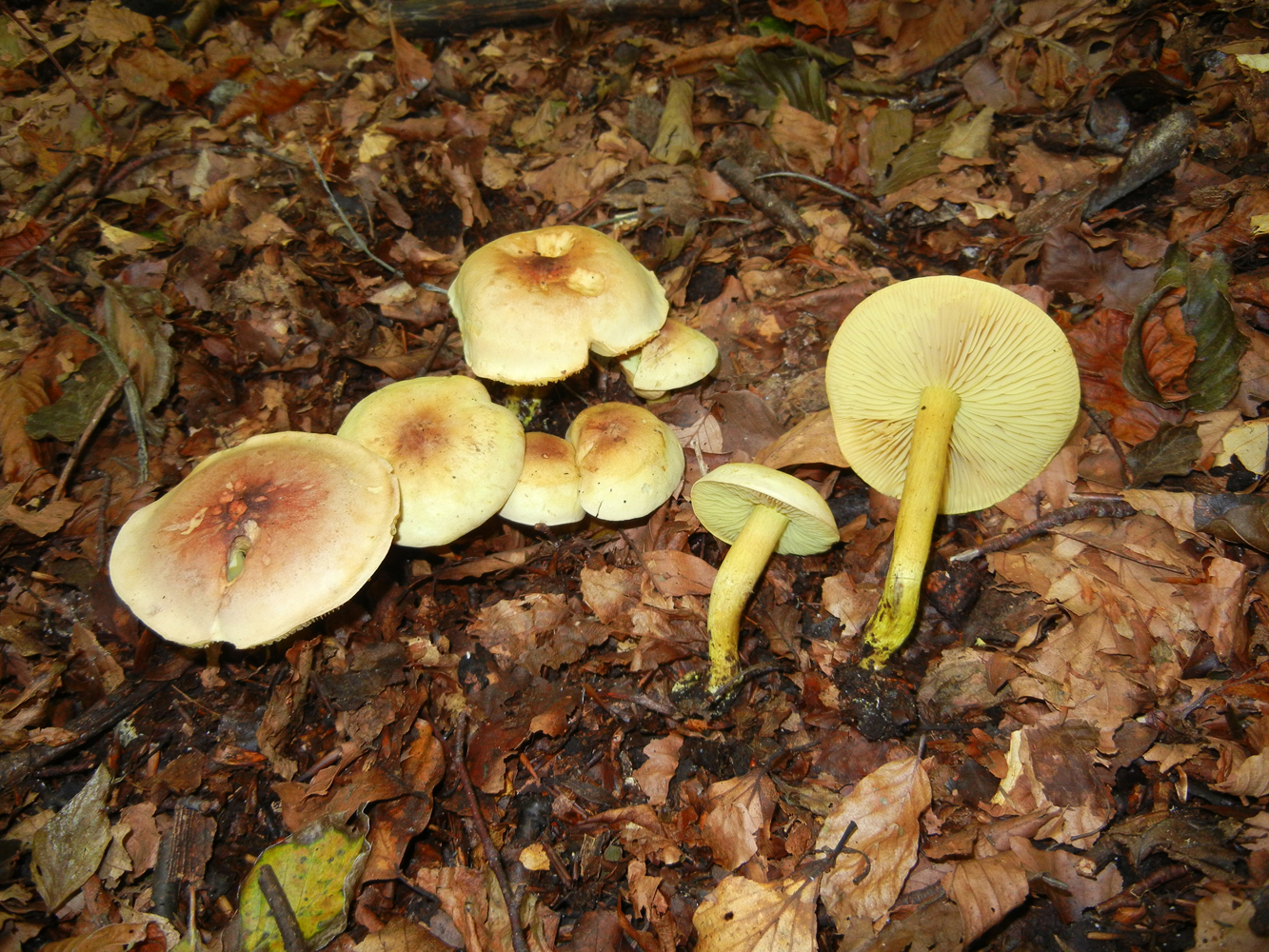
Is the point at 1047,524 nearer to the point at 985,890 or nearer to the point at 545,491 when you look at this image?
the point at 985,890

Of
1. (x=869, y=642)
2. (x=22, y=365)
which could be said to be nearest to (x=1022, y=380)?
(x=869, y=642)

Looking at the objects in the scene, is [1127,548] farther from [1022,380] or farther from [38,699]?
[38,699]

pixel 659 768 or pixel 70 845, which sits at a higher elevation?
pixel 659 768

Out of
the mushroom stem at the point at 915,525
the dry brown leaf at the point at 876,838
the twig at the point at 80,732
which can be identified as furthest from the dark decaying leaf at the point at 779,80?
the twig at the point at 80,732

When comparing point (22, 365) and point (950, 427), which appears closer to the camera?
point (950, 427)

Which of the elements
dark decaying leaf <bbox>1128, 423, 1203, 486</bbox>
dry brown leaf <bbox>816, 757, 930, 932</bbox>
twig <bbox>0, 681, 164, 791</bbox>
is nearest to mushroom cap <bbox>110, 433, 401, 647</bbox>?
twig <bbox>0, 681, 164, 791</bbox>

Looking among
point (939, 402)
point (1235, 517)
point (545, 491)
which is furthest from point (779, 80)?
point (1235, 517)

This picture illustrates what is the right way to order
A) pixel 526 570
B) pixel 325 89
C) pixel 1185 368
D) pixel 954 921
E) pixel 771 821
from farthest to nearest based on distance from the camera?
pixel 325 89, pixel 526 570, pixel 1185 368, pixel 771 821, pixel 954 921
